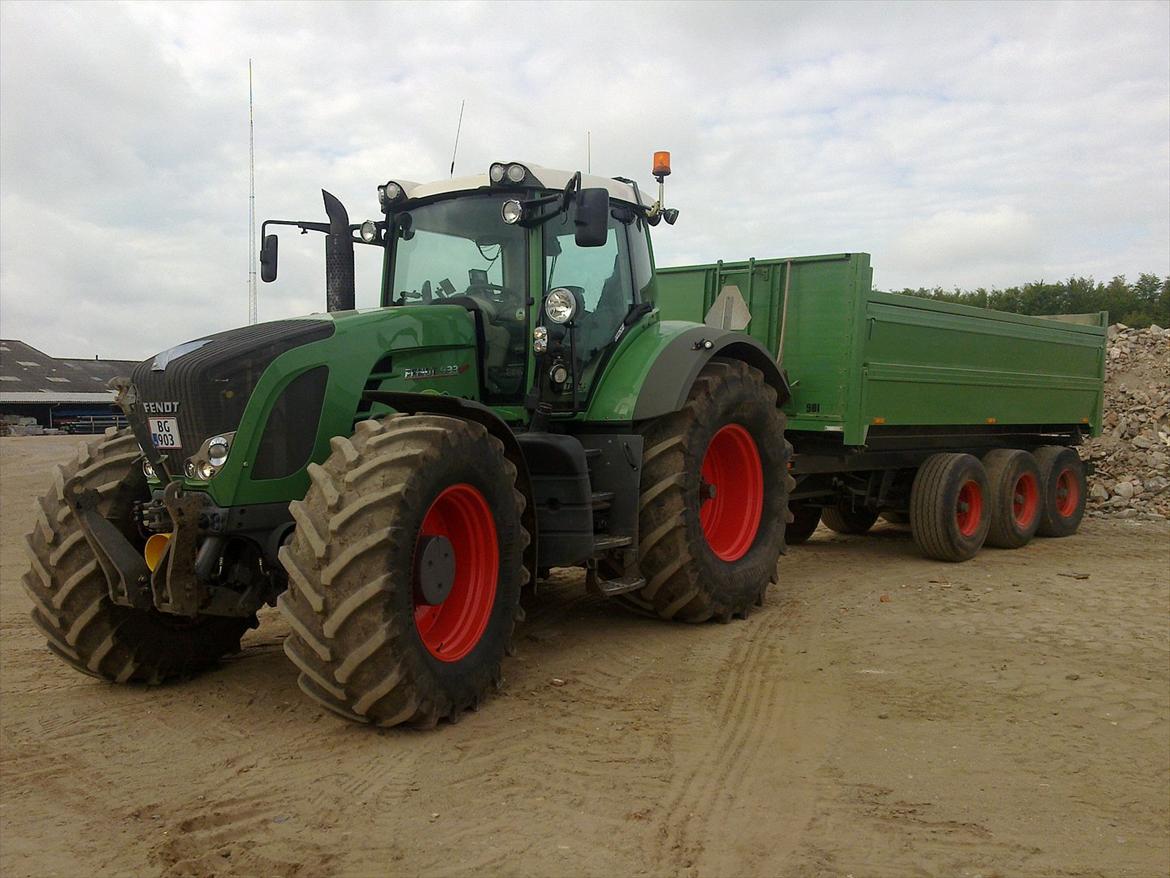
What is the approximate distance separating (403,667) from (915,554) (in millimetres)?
6780

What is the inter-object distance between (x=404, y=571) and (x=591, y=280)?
263 centimetres

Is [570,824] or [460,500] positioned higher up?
[460,500]

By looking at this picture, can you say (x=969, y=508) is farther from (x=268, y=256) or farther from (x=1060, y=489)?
(x=268, y=256)

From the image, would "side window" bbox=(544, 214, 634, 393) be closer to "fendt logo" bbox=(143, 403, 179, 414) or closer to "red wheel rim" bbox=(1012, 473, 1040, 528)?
"fendt logo" bbox=(143, 403, 179, 414)

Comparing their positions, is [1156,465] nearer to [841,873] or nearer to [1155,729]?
[1155,729]

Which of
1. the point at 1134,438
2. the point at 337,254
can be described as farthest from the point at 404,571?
the point at 1134,438

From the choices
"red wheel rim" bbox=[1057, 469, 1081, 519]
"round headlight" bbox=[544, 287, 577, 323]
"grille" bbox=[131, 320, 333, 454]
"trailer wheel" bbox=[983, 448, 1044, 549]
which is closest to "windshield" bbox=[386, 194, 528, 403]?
"round headlight" bbox=[544, 287, 577, 323]

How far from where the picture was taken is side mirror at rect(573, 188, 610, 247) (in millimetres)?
5016

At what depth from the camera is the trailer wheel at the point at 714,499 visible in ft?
19.2

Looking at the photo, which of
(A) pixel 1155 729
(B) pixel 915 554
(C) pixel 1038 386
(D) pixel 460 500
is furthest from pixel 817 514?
(D) pixel 460 500

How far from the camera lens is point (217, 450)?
4273 millimetres

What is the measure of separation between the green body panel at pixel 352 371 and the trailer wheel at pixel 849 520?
6.26m

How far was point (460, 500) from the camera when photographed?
4.50 meters

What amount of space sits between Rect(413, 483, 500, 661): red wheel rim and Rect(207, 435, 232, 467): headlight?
95 centimetres
